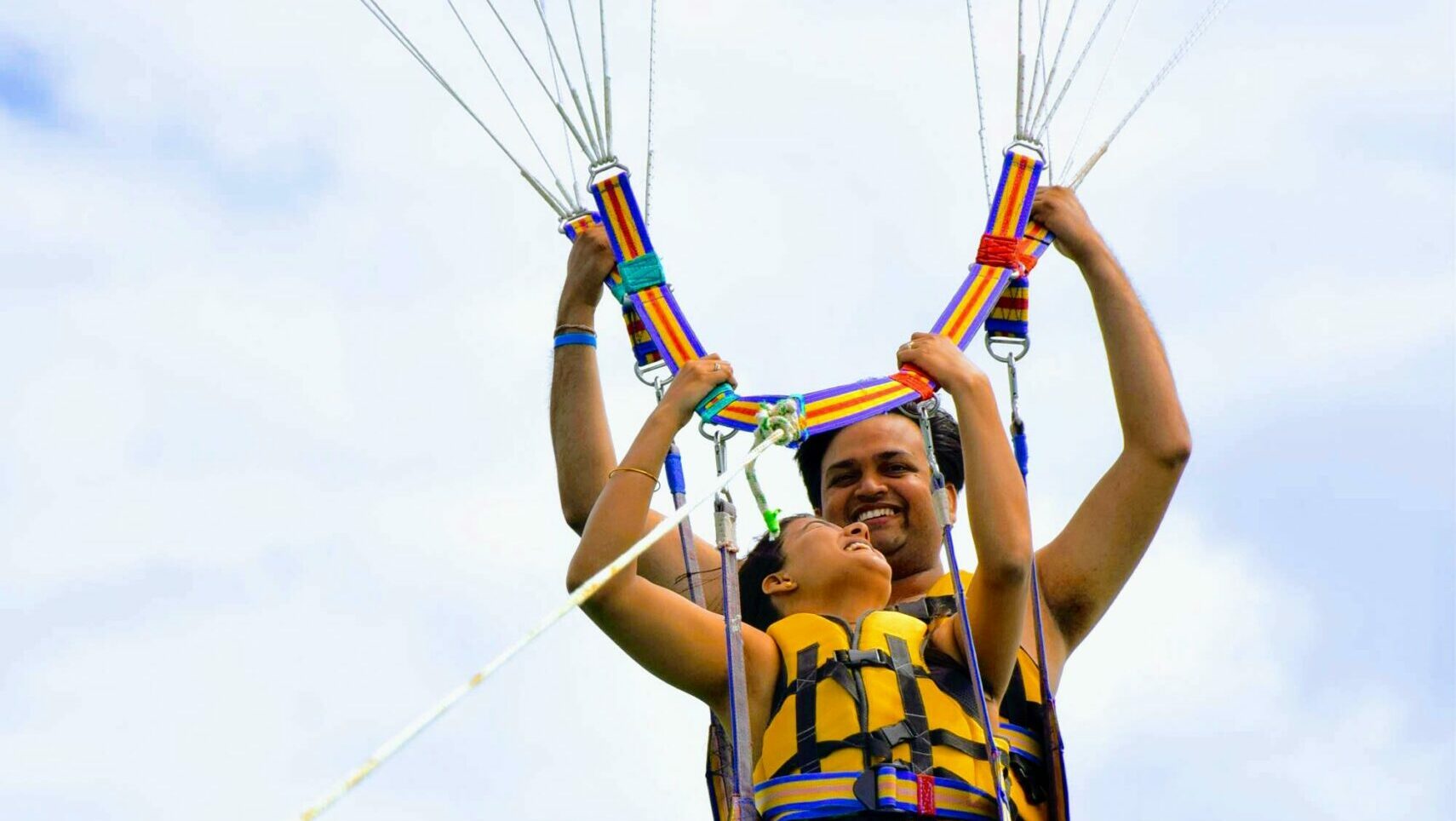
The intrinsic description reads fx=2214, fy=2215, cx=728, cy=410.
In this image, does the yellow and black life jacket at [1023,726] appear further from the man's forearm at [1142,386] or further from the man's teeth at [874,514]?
the man's forearm at [1142,386]

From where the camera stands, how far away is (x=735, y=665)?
6258 millimetres

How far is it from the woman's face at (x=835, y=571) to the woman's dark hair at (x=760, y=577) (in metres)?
0.07

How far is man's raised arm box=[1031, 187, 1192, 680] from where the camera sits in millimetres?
7113

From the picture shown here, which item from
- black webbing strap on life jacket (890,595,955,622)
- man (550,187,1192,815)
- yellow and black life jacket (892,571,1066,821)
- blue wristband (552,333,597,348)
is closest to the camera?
yellow and black life jacket (892,571,1066,821)

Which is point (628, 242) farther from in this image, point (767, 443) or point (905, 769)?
point (905, 769)

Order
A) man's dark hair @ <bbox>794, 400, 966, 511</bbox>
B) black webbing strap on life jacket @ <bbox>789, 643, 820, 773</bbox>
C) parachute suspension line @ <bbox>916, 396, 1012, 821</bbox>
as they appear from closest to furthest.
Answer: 1. parachute suspension line @ <bbox>916, 396, 1012, 821</bbox>
2. black webbing strap on life jacket @ <bbox>789, 643, 820, 773</bbox>
3. man's dark hair @ <bbox>794, 400, 966, 511</bbox>

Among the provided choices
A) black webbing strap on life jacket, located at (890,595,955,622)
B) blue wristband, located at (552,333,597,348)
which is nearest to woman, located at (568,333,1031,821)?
black webbing strap on life jacket, located at (890,595,955,622)

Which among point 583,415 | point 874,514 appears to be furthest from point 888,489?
point 583,415

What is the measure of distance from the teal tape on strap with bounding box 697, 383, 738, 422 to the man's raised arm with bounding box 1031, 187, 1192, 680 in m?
1.27

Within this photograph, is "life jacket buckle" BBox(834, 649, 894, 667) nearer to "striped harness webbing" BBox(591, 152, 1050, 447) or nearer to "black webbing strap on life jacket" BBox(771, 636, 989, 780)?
"black webbing strap on life jacket" BBox(771, 636, 989, 780)

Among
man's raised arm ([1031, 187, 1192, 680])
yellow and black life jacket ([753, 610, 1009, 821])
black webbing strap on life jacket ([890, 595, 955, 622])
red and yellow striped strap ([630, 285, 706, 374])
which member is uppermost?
red and yellow striped strap ([630, 285, 706, 374])

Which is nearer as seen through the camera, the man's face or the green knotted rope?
the green knotted rope

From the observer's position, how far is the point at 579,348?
752 centimetres

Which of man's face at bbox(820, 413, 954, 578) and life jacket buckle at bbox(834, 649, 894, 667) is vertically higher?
man's face at bbox(820, 413, 954, 578)
